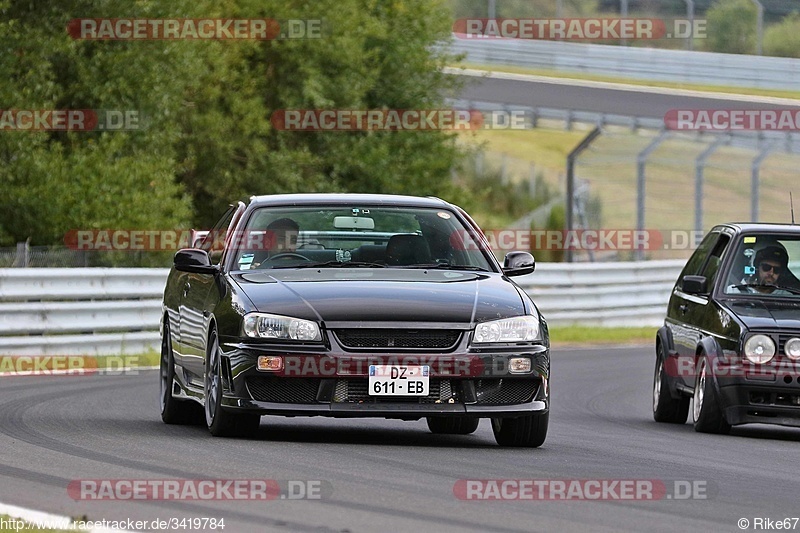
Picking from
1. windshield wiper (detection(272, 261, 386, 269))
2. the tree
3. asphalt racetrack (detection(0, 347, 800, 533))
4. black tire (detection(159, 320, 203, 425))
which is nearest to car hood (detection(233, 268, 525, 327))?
windshield wiper (detection(272, 261, 386, 269))

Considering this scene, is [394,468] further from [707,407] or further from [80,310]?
[80,310]

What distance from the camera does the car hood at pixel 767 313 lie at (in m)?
12.3

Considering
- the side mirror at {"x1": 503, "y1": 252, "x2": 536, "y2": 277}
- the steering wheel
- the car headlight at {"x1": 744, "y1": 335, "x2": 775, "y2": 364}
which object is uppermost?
the steering wheel

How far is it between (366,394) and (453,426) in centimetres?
189

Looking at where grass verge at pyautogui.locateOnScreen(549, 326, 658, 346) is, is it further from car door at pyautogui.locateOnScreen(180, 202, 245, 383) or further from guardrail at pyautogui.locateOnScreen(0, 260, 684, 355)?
car door at pyautogui.locateOnScreen(180, 202, 245, 383)

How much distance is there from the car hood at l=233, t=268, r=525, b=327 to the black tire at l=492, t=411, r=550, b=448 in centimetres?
67

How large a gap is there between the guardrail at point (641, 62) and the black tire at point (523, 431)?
92.5 ft

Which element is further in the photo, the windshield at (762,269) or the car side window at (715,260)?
the car side window at (715,260)

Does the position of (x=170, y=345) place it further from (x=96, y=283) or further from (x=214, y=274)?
(x=96, y=283)

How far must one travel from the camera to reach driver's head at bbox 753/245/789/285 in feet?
43.4

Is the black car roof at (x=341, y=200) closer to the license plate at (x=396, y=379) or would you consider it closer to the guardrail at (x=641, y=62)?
the license plate at (x=396, y=379)

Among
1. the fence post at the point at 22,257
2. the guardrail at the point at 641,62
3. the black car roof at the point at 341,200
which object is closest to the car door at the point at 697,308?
the black car roof at the point at 341,200

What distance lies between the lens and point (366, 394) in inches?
392

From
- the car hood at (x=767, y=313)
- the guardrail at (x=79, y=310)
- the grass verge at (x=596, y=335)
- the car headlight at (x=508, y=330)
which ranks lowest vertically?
the grass verge at (x=596, y=335)
